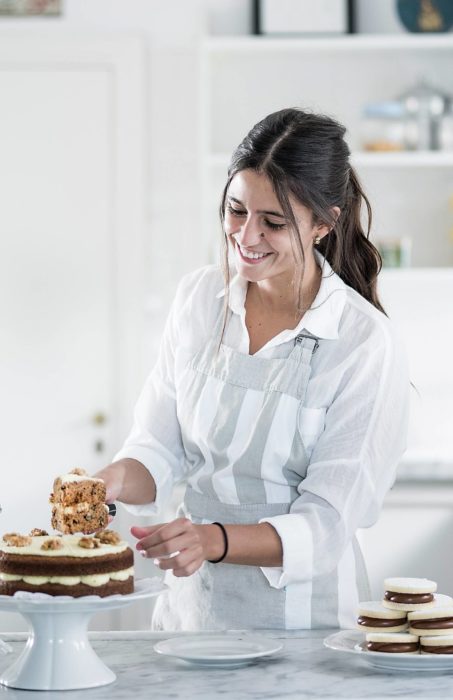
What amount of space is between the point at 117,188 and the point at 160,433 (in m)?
2.11

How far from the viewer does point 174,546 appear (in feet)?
5.10

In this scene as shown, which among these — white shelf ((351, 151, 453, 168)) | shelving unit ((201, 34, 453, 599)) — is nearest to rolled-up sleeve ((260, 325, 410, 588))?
white shelf ((351, 151, 453, 168))

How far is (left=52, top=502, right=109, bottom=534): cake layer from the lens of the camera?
1.66 metres

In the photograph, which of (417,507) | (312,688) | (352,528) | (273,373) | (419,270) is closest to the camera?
(312,688)

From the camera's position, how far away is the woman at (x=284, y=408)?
178 cm

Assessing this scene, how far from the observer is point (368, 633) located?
151 cm

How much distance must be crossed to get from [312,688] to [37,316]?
2.79m

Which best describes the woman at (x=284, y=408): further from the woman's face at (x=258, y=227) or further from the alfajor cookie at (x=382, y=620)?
the alfajor cookie at (x=382, y=620)

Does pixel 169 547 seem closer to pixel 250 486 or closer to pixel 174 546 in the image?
pixel 174 546

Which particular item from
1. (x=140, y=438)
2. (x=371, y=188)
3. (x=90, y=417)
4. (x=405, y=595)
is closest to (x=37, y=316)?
(x=90, y=417)

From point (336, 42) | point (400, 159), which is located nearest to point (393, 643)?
point (400, 159)

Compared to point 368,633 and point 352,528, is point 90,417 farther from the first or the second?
point 368,633

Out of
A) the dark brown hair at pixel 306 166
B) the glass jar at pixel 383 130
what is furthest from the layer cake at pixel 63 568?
the glass jar at pixel 383 130

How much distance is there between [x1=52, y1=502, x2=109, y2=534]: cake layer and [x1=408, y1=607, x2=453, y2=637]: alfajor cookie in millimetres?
494
